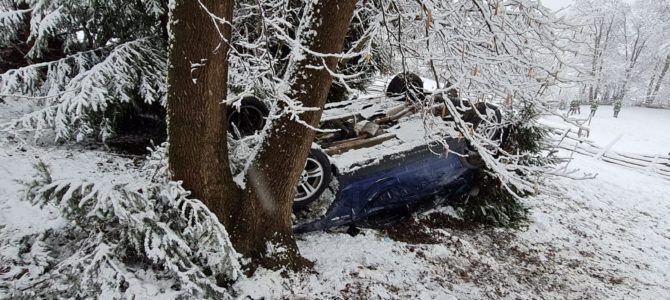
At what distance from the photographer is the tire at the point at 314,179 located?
13.3 ft

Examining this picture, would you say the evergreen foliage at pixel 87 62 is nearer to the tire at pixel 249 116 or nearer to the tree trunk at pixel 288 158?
the tire at pixel 249 116

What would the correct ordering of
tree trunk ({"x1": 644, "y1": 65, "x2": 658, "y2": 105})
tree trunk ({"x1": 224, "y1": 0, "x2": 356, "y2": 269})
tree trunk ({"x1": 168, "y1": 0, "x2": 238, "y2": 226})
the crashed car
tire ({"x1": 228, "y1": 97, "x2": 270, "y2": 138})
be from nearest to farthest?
1. tree trunk ({"x1": 168, "y1": 0, "x2": 238, "y2": 226})
2. tree trunk ({"x1": 224, "y1": 0, "x2": 356, "y2": 269})
3. the crashed car
4. tire ({"x1": 228, "y1": 97, "x2": 270, "y2": 138})
5. tree trunk ({"x1": 644, "y1": 65, "x2": 658, "y2": 105})

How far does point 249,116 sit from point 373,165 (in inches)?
70.2

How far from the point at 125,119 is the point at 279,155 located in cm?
380

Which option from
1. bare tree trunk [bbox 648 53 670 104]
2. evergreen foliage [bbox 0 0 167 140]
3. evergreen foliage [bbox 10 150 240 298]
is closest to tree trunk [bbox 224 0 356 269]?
evergreen foliage [bbox 10 150 240 298]

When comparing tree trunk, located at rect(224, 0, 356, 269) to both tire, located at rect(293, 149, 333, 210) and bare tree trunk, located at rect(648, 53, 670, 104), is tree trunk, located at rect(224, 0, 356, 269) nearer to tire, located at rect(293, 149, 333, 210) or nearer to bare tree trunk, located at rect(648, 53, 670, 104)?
tire, located at rect(293, 149, 333, 210)

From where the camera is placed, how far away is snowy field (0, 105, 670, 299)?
3381mm

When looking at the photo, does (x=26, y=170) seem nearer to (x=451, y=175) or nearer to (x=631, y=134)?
(x=451, y=175)

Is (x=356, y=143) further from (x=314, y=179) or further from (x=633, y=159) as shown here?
(x=633, y=159)

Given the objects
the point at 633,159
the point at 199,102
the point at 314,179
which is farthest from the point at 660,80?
the point at 199,102

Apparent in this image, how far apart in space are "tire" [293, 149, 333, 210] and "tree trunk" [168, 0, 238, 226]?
1.12 m

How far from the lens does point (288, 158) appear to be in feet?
9.99

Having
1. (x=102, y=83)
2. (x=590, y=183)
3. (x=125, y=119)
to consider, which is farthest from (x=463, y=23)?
(x=590, y=183)

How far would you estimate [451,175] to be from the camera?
5.32 metres
